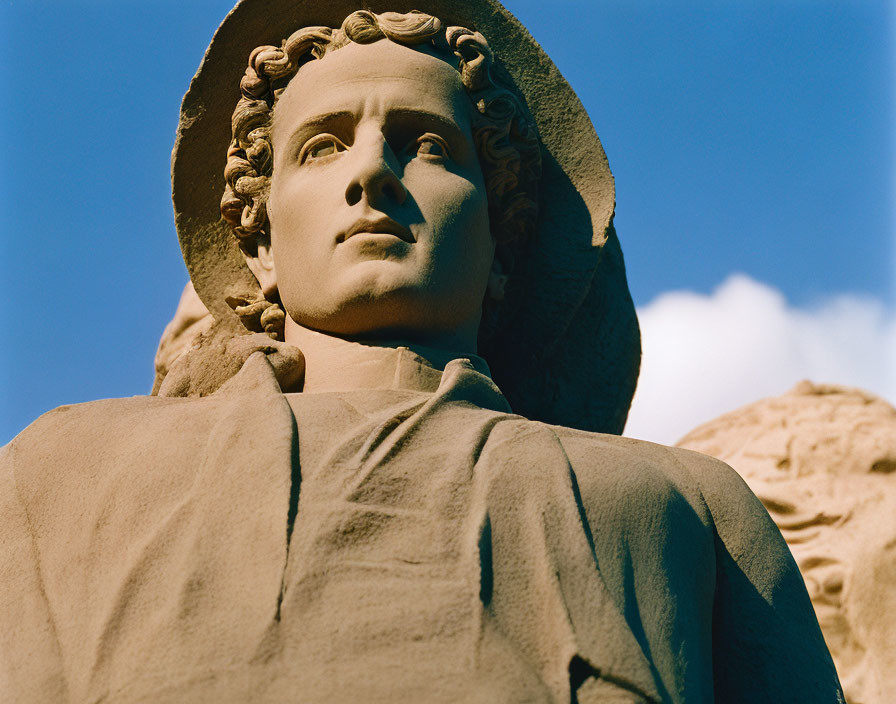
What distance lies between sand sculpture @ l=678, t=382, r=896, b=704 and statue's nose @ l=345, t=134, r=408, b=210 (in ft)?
14.1

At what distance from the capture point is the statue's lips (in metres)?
5.97

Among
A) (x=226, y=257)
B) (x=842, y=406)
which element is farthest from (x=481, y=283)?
(x=842, y=406)

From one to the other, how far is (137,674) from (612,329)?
318 cm

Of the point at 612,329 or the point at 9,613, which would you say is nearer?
the point at 9,613

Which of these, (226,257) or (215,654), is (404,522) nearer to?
(215,654)

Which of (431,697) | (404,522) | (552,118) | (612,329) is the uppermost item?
(552,118)

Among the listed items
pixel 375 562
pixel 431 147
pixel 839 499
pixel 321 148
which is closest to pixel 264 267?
pixel 321 148

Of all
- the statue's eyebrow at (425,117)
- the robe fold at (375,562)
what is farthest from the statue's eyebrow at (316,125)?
the robe fold at (375,562)

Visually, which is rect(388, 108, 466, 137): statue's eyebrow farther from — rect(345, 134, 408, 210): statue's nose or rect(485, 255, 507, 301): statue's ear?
rect(485, 255, 507, 301): statue's ear

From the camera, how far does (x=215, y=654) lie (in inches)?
176

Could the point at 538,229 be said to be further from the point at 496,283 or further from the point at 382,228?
the point at 382,228

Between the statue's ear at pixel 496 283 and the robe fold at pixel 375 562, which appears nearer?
the robe fold at pixel 375 562

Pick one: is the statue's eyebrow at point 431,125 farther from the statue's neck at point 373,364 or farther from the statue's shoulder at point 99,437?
the statue's shoulder at point 99,437

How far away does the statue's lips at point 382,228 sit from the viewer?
597 cm
